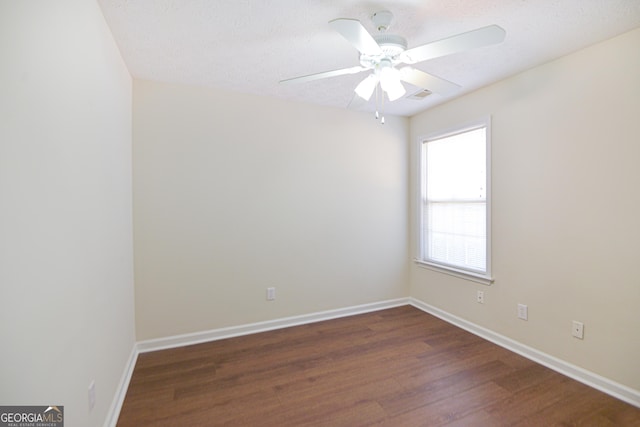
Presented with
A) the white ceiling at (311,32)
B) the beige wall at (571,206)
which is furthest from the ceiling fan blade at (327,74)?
the beige wall at (571,206)

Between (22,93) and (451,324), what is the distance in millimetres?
3637

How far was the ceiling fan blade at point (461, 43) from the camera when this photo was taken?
4.40ft

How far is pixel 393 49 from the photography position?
1.68 metres

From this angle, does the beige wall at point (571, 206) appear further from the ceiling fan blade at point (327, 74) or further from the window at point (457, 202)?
the ceiling fan blade at point (327, 74)

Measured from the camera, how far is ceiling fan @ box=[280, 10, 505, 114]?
1.37 meters

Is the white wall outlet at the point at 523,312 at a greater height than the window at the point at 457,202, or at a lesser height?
lesser

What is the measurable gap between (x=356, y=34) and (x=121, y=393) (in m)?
2.64

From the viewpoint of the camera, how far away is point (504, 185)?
8.80 ft

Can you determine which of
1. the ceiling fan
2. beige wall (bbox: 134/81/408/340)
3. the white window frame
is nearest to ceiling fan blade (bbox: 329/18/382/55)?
the ceiling fan

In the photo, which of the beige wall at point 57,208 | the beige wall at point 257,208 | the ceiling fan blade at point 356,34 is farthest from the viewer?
the beige wall at point 257,208

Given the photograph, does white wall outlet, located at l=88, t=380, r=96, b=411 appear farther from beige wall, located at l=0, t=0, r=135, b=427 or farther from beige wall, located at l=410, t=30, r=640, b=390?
beige wall, located at l=410, t=30, r=640, b=390

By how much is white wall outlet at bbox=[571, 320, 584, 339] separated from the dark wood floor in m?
0.34

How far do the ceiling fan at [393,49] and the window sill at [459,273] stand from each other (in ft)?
6.03

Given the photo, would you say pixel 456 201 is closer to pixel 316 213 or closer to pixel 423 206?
pixel 423 206
